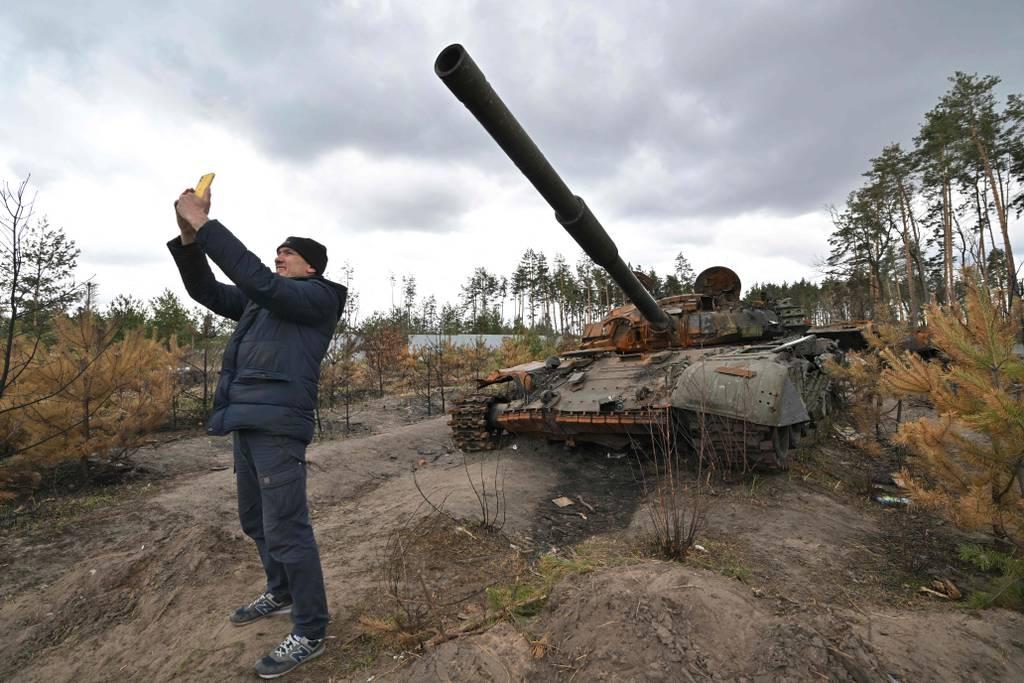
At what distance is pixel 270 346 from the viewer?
104 inches

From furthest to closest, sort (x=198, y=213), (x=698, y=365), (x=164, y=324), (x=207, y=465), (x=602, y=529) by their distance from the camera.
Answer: (x=164, y=324) → (x=207, y=465) → (x=698, y=365) → (x=602, y=529) → (x=198, y=213)

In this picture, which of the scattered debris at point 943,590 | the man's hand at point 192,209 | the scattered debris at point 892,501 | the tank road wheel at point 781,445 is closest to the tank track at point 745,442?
the tank road wheel at point 781,445

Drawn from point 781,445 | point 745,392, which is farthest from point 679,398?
point 781,445

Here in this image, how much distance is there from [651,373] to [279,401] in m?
4.95

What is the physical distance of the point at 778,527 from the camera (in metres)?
4.50

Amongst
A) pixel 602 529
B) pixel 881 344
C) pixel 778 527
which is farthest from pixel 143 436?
pixel 881 344

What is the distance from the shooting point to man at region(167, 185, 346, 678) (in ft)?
8.18

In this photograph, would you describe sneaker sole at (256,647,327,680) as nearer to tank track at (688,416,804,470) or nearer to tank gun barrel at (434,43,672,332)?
tank gun barrel at (434,43,672,332)

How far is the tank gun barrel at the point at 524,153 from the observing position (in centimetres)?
268

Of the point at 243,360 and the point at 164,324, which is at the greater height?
the point at 164,324

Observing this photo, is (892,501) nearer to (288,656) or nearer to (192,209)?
(288,656)

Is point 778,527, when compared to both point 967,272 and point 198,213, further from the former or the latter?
point 198,213

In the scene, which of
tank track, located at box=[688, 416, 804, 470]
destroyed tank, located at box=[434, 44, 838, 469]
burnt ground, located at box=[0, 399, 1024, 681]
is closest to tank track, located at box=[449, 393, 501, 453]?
destroyed tank, located at box=[434, 44, 838, 469]

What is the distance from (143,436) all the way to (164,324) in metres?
23.0
